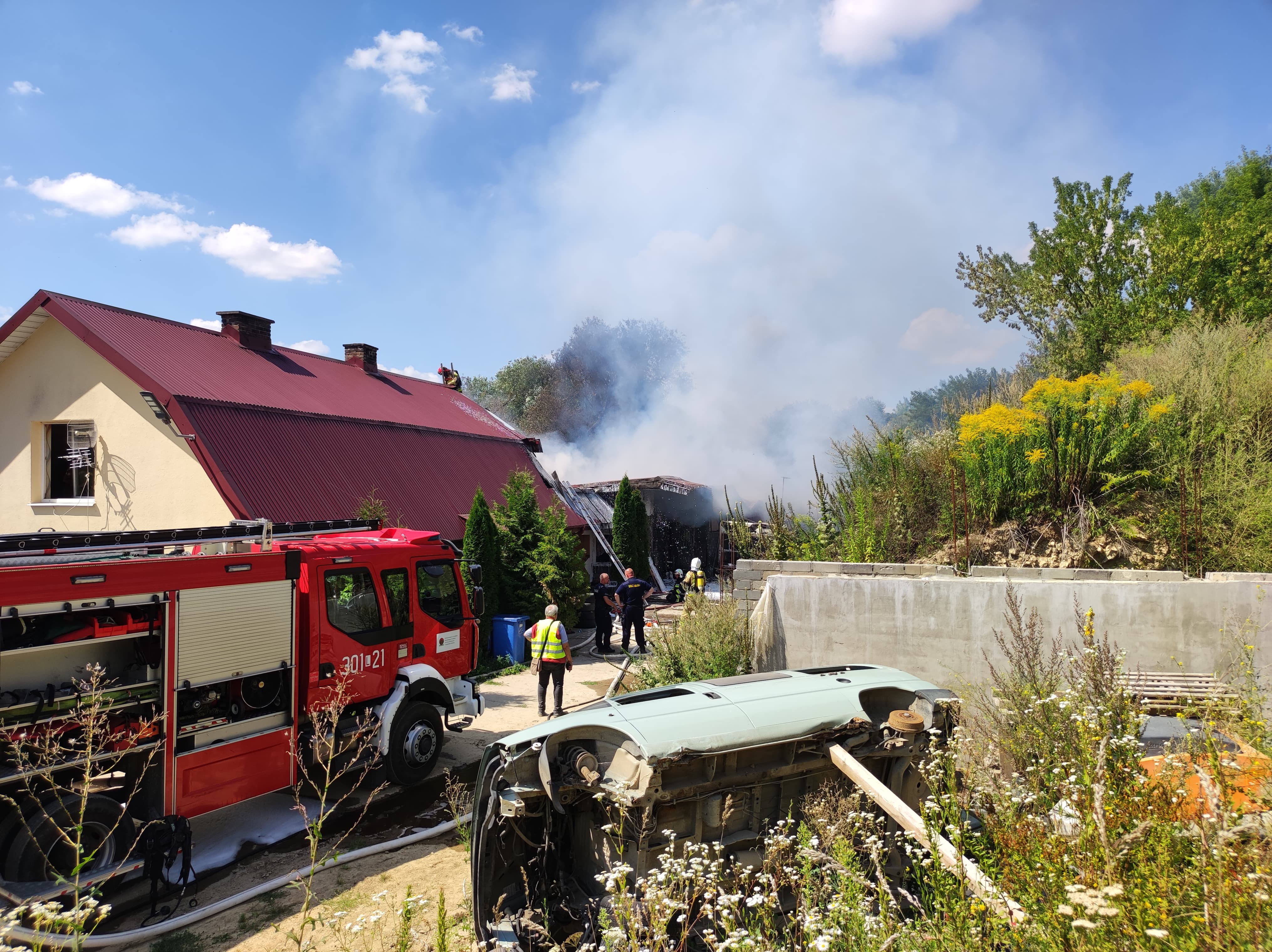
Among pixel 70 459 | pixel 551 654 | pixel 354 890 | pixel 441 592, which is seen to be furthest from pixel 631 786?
pixel 70 459

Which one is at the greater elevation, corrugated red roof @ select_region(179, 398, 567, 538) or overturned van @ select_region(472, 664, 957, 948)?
corrugated red roof @ select_region(179, 398, 567, 538)

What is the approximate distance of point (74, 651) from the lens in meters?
5.04

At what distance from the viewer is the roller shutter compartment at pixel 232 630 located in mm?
5449

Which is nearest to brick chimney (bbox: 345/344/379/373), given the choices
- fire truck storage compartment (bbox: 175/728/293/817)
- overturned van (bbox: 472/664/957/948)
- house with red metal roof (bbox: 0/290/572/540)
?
house with red metal roof (bbox: 0/290/572/540)

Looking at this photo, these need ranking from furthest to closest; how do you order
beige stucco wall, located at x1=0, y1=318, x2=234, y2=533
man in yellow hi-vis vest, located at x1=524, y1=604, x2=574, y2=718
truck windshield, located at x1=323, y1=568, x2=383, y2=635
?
beige stucco wall, located at x1=0, y1=318, x2=234, y2=533 < man in yellow hi-vis vest, located at x1=524, y1=604, x2=574, y2=718 < truck windshield, located at x1=323, y1=568, x2=383, y2=635

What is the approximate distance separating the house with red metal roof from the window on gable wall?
0.09ft

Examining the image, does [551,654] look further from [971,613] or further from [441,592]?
[971,613]

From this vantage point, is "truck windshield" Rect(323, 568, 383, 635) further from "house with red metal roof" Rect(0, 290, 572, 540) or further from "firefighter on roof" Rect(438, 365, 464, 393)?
"firefighter on roof" Rect(438, 365, 464, 393)

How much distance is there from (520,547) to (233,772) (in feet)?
27.2

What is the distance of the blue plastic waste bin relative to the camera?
1281 cm

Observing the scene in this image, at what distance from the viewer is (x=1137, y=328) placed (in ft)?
55.2

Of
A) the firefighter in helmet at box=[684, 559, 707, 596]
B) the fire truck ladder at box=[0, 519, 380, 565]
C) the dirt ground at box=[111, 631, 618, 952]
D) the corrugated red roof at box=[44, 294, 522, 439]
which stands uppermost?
the corrugated red roof at box=[44, 294, 522, 439]

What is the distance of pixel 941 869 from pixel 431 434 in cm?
1529

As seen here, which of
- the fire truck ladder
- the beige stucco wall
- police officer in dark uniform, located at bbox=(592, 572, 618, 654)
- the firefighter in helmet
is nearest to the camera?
the fire truck ladder
